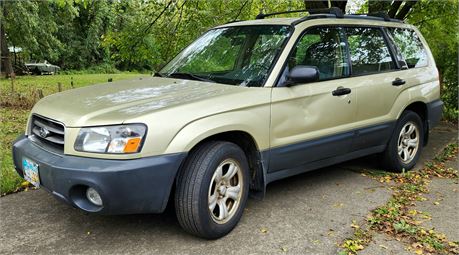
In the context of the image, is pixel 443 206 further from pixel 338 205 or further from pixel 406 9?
pixel 406 9

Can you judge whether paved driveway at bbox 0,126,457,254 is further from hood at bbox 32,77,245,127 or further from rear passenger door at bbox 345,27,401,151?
hood at bbox 32,77,245,127

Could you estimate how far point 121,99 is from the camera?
339 cm

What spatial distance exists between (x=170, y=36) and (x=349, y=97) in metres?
5.54

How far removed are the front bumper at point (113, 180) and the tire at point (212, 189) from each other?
5.9 inches

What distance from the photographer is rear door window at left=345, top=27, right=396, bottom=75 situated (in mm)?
4633

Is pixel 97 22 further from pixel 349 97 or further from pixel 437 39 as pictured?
pixel 349 97

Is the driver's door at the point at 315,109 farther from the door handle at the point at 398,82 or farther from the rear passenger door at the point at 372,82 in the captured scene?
the door handle at the point at 398,82

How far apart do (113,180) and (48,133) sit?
82 centimetres

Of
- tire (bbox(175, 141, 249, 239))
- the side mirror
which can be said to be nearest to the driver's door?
the side mirror

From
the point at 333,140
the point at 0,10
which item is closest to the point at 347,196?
the point at 333,140

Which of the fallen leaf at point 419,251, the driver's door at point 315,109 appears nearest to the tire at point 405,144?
the driver's door at point 315,109

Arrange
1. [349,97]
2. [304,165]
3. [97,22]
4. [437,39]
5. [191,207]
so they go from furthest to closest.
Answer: [97,22]
[437,39]
[349,97]
[304,165]
[191,207]

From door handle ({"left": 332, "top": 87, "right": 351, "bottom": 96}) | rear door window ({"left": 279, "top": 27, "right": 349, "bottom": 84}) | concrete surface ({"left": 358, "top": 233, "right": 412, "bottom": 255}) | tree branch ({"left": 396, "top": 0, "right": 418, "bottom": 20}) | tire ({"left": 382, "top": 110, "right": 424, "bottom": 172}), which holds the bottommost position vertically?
concrete surface ({"left": 358, "top": 233, "right": 412, "bottom": 255})

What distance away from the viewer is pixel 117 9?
1203 centimetres
